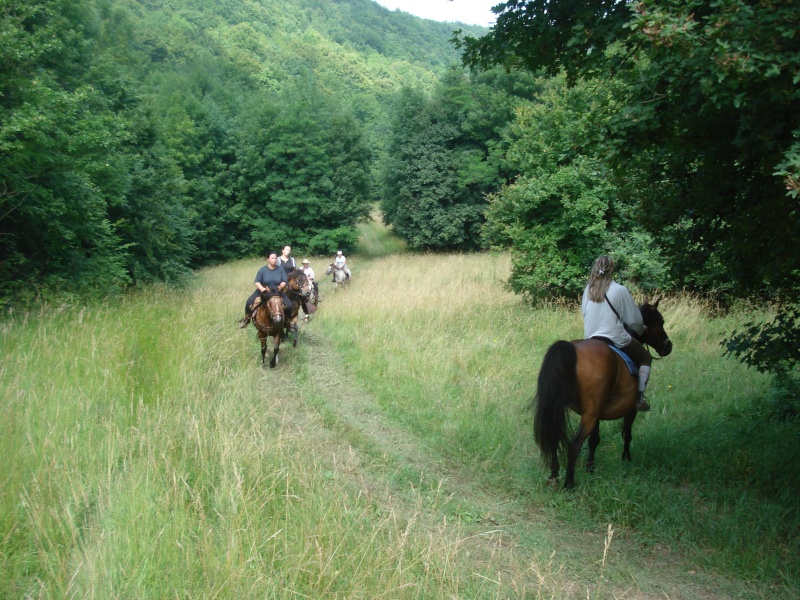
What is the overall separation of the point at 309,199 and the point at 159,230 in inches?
→ 876

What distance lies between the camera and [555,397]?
6391 mm

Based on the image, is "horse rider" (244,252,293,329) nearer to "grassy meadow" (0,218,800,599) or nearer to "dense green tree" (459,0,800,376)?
"grassy meadow" (0,218,800,599)

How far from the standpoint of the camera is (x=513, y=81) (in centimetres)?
4456

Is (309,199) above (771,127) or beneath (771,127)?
beneath

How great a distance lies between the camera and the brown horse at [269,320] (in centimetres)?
1222

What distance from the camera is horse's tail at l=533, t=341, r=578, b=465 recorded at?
6402 mm

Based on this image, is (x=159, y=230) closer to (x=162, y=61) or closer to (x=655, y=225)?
(x=655, y=225)

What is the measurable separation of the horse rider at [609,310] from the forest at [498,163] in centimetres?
65

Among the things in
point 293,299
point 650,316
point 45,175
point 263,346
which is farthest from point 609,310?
point 45,175

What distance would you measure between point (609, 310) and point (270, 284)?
315 inches

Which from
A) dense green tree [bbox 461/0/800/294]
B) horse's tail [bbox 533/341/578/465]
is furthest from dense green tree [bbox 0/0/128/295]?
horse's tail [bbox 533/341/578/465]

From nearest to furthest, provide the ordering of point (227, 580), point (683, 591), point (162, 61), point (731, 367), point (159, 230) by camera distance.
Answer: point (227, 580), point (683, 591), point (731, 367), point (159, 230), point (162, 61)

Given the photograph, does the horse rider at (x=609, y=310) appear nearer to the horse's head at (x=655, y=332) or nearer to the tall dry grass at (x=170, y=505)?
the horse's head at (x=655, y=332)

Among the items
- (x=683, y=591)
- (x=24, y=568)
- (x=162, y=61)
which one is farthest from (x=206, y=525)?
(x=162, y=61)
